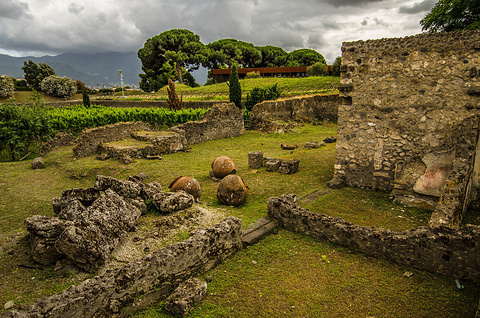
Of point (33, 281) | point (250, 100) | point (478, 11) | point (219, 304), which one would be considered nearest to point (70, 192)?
point (33, 281)

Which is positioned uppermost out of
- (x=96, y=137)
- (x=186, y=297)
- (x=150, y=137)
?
(x=96, y=137)

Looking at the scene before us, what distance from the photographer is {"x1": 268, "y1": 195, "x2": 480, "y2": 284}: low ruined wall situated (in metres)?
5.22

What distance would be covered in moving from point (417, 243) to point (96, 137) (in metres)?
17.3

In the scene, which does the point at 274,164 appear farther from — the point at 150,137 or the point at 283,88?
the point at 283,88

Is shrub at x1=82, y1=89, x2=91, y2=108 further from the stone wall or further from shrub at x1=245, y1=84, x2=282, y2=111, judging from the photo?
the stone wall

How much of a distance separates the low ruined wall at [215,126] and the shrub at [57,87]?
138ft

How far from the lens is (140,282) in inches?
188

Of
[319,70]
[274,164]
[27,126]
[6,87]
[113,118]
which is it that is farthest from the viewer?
[319,70]

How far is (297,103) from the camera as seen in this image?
28.0 metres

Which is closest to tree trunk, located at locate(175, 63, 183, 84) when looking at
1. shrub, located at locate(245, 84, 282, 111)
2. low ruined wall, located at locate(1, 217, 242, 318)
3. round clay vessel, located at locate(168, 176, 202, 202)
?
shrub, located at locate(245, 84, 282, 111)

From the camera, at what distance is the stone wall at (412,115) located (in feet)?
27.1

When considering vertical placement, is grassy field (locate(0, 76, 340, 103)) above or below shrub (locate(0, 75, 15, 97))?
below

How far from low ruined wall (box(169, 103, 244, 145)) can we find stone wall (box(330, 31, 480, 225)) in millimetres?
12291

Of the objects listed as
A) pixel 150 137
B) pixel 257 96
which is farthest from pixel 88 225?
pixel 257 96
